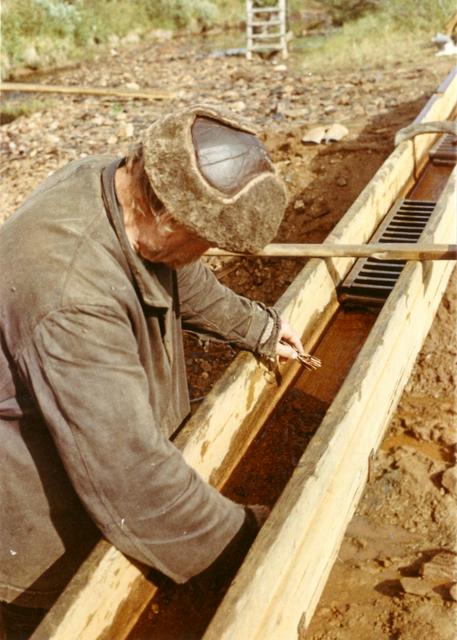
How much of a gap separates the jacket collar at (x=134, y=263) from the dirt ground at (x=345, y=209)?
55.8 inches

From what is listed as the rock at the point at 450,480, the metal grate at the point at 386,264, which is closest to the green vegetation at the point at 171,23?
the metal grate at the point at 386,264

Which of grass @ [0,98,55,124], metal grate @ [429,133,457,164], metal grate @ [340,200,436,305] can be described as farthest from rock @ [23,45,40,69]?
metal grate @ [340,200,436,305]

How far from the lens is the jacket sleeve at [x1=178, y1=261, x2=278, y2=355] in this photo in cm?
269

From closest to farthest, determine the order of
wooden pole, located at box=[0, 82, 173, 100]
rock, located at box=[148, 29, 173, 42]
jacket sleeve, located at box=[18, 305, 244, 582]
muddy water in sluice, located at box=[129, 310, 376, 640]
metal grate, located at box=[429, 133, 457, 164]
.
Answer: jacket sleeve, located at box=[18, 305, 244, 582]
muddy water in sluice, located at box=[129, 310, 376, 640]
metal grate, located at box=[429, 133, 457, 164]
wooden pole, located at box=[0, 82, 173, 100]
rock, located at box=[148, 29, 173, 42]

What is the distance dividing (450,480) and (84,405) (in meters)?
2.06

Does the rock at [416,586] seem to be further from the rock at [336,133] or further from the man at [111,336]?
the rock at [336,133]

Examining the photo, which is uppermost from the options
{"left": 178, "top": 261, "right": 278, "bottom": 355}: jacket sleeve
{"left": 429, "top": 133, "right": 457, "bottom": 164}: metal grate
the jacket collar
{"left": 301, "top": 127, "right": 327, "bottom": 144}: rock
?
the jacket collar

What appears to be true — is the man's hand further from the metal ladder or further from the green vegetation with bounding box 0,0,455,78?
the metal ladder

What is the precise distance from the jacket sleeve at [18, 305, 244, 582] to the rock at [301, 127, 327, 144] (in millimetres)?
5876

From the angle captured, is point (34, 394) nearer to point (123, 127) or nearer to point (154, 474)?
point (154, 474)

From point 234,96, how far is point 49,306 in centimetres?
958

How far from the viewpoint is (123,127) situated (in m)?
9.11

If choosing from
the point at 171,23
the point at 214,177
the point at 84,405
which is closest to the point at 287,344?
the point at 214,177

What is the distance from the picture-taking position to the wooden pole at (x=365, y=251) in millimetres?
3451
